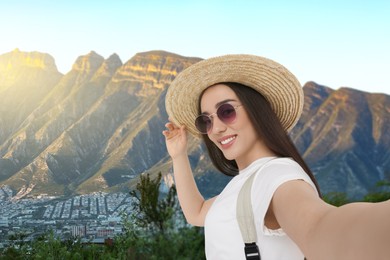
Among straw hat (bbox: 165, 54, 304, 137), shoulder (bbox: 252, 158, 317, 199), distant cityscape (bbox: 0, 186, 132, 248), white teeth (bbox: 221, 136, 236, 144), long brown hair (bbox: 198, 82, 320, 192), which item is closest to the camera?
shoulder (bbox: 252, 158, 317, 199)

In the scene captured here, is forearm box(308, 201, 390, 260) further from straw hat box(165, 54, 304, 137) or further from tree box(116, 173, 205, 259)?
tree box(116, 173, 205, 259)

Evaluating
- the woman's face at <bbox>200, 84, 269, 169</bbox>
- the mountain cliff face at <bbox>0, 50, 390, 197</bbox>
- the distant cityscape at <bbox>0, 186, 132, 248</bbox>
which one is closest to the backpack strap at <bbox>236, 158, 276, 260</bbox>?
the woman's face at <bbox>200, 84, 269, 169</bbox>

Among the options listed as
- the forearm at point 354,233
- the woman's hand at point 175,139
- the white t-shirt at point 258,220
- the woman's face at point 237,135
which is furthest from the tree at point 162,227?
the forearm at point 354,233

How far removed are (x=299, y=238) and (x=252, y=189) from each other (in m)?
0.31

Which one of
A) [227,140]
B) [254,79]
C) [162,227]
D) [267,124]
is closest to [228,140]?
[227,140]

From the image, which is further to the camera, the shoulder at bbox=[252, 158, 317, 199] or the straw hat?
the straw hat

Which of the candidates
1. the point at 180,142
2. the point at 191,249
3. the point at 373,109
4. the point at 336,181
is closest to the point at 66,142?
the point at 336,181

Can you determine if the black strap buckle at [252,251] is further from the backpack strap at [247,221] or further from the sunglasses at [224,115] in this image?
the sunglasses at [224,115]

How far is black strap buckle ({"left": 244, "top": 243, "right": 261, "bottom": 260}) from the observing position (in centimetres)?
117

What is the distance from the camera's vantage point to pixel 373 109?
10300 centimetres

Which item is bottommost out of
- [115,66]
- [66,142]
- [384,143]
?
[384,143]

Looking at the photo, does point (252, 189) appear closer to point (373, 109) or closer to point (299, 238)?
point (299, 238)

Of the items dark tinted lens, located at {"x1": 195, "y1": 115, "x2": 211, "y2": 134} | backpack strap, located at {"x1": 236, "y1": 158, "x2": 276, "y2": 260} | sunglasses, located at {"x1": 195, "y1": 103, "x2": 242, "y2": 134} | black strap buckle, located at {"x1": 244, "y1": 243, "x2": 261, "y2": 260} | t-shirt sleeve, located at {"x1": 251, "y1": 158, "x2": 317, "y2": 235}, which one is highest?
sunglasses, located at {"x1": 195, "y1": 103, "x2": 242, "y2": 134}

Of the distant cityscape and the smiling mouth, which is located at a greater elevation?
the smiling mouth
